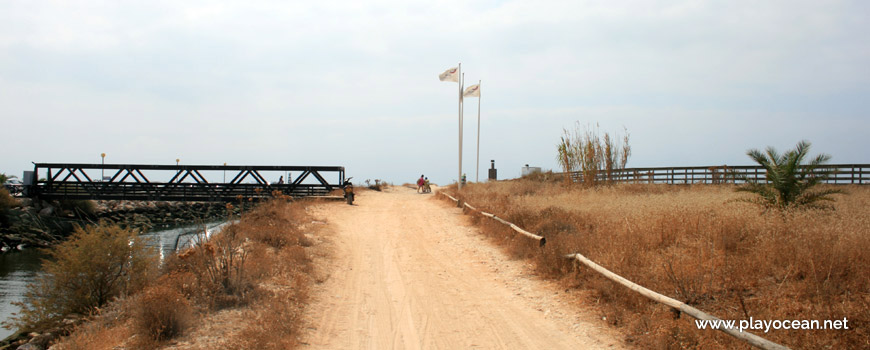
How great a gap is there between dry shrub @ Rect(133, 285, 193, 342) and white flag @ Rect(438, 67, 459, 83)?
3216 centimetres

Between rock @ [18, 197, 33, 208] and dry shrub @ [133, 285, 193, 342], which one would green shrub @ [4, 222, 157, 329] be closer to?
dry shrub @ [133, 285, 193, 342]

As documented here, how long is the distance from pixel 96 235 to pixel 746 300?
1016 cm

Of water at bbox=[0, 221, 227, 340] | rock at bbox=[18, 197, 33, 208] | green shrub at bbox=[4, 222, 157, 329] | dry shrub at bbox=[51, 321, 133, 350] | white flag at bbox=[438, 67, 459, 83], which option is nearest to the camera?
dry shrub at bbox=[51, 321, 133, 350]

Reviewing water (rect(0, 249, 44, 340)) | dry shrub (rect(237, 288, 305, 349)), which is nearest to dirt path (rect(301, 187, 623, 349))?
Answer: dry shrub (rect(237, 288, 305, 349))

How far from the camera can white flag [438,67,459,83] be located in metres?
37.0

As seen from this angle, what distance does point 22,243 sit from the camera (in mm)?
26750

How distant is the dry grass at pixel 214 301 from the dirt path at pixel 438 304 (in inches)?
19.7

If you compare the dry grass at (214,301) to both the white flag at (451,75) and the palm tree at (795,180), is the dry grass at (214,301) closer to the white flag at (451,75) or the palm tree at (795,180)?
the palm tree at (795,180)

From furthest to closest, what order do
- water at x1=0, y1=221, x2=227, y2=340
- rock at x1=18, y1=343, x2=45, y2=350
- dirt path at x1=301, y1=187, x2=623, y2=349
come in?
water at x1=0, y1=221, x2=227, y2=340
rock at x1=18, y1=343, x2=45, y2=350
dirt path at x1=301, y1=187, x2=623, y2=349

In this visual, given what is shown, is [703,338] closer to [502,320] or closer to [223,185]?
[502,320]

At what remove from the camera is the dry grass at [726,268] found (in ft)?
18.3

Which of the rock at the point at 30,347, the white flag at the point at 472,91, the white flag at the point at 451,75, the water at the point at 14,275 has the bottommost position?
the water at the point at 14,275

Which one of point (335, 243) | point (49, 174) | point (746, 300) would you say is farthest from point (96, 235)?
point (49, 174)

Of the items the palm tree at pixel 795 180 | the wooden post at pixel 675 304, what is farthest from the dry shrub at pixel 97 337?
the palm tree at pixel 795 180
